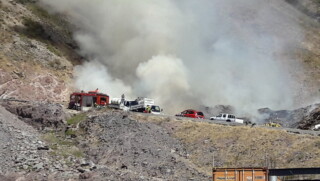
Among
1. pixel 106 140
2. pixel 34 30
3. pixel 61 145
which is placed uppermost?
pixel 34 30

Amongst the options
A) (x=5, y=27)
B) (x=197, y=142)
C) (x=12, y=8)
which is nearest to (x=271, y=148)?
(x=197, y=142)

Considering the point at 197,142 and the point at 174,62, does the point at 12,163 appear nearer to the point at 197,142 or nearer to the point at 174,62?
the point at 197,142

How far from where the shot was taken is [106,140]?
4694cm

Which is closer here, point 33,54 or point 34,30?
point 33,54

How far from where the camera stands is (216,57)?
85438 millimetres

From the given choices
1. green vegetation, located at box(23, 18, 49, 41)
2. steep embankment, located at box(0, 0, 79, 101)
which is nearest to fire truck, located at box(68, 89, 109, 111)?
steep embankment, located at box(0, 0, 79, 101)

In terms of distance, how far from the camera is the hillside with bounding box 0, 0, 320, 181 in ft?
131

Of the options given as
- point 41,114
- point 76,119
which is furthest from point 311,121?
point 41,114

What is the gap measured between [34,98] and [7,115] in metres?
14.7

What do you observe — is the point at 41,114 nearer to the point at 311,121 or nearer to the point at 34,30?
the point at 311,121

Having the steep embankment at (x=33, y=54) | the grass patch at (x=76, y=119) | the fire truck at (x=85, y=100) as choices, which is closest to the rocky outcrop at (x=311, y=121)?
the grass patch at (x=76, y=119)

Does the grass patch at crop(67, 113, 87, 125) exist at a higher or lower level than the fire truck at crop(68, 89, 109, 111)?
lower

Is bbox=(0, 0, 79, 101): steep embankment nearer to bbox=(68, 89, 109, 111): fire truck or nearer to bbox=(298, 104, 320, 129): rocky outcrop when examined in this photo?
bbox=(68, 89, 109, 111): fire truck

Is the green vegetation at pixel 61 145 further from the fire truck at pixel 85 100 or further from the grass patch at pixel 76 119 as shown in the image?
the fire truck at pixel 85 100
